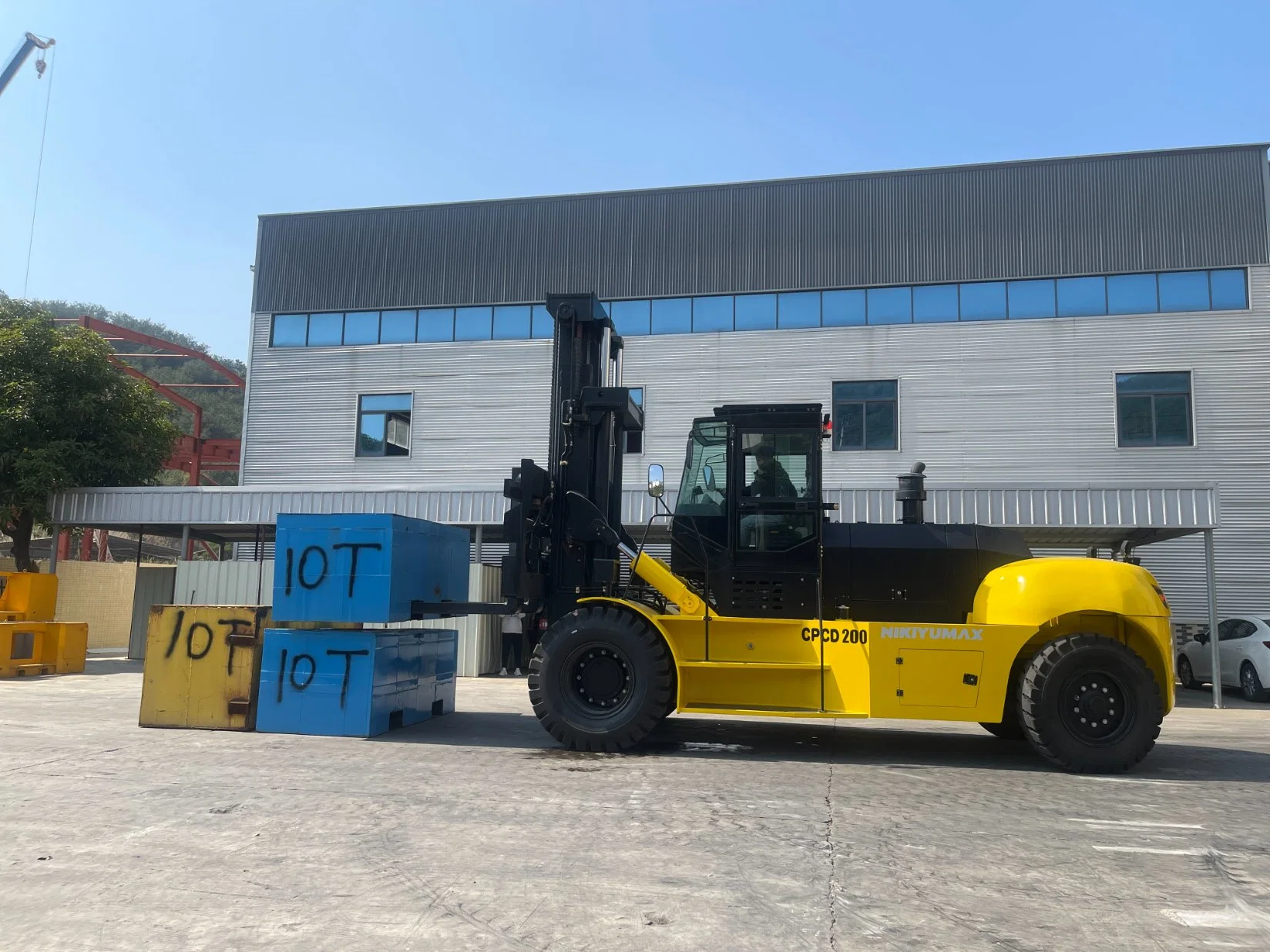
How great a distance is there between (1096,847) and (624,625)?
14.5ft

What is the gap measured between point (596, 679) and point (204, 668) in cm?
445

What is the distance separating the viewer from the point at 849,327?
2416 centimetres

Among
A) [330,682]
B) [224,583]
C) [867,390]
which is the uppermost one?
[867,390]

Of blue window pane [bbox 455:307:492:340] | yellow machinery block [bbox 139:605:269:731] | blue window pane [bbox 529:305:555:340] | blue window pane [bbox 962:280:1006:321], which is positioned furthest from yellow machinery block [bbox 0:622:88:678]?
blue window pane [bbox 962:280:1006:321]

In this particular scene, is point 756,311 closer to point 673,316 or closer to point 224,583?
point 673,316

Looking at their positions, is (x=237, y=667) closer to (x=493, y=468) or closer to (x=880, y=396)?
(x=493, y=468)

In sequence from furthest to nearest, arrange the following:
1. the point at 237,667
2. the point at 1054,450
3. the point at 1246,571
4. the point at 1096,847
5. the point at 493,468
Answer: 1. the point at 493,468
2. the point at 1054,450
3. the point at 1246,571
4. the point at 237,667
5. the point at 1096,847

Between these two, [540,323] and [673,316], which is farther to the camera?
[540,323]

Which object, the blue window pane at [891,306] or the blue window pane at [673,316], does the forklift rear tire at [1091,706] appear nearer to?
the blue window pane at [891,306]

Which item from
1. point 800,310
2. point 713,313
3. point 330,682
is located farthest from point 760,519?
point 713,313

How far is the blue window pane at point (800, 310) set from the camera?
24391 millimetres

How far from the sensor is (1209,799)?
7.41 metres

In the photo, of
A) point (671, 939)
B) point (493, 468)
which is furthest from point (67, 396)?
point (671, 939)

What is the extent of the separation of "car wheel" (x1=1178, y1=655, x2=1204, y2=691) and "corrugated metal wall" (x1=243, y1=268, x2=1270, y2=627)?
2.50 m
